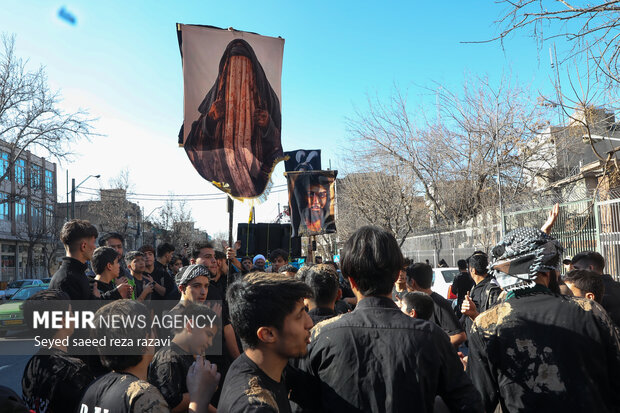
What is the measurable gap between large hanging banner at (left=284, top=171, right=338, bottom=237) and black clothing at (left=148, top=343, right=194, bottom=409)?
10.8 meters

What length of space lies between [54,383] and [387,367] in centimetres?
187

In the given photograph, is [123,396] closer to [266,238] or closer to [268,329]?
[268,329]

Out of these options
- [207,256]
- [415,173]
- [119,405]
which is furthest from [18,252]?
[119,405]

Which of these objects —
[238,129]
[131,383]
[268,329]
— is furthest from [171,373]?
[238,129]

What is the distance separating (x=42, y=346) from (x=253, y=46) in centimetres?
393

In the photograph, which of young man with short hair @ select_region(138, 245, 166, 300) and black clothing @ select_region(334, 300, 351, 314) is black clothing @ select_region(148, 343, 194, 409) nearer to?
black clothing @ select_region(334, 300, 351, 314)

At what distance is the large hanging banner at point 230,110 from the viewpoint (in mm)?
5129

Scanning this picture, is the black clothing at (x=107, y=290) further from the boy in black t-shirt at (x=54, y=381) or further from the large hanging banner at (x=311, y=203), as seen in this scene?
the large hanging banner at (x=311, y=203)

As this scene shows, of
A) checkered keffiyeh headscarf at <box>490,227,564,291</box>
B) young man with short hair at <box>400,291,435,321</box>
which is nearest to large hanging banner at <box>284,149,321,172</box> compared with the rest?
young man with short hair at <box>400,291,435,321</box>

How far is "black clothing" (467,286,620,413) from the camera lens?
7.13 ft

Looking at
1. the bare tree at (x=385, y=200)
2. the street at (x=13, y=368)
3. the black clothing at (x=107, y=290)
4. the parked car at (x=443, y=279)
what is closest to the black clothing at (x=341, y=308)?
the black clothing at (x=107, y=290)

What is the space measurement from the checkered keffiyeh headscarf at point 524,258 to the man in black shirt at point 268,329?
109 centimetres

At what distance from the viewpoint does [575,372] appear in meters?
2.18

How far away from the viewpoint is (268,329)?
6.17 ft
